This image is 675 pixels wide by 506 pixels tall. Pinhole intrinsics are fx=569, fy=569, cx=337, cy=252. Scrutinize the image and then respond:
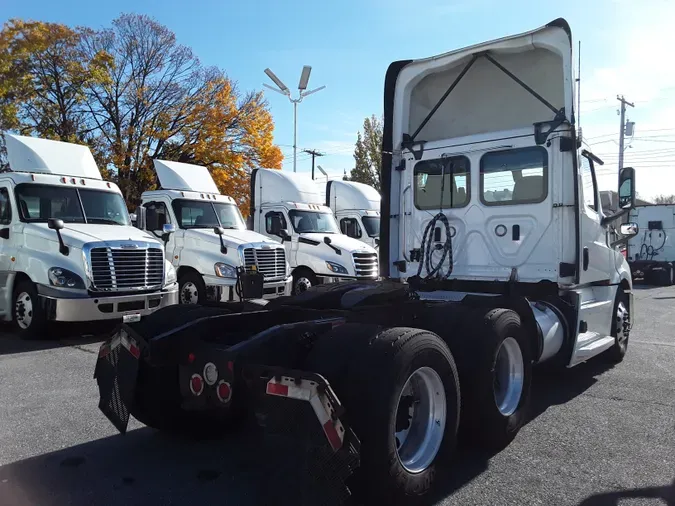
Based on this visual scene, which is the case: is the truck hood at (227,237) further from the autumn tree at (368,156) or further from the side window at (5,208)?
the autumn tree at (368,156)

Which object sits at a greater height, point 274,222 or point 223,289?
point 274,222

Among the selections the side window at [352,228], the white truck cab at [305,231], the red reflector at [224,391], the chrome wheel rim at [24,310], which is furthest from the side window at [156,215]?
the red reflector at [224,391]

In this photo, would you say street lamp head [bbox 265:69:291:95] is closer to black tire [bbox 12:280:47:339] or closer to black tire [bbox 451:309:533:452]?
black tire [bbox 12:280:47:339]

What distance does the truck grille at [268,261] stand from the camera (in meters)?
11.7

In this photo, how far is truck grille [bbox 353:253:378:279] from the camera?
13.9 m

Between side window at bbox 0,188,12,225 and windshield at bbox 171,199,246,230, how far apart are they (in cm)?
340

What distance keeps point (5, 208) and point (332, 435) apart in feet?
29.1

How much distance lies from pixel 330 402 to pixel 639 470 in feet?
8.17

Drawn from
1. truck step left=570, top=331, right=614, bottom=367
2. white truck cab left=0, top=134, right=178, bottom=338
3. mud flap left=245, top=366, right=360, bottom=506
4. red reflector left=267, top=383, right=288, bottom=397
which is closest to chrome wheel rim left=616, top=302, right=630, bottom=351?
truck step left=570, top=331, right=614, bottom=367

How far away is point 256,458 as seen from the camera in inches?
162

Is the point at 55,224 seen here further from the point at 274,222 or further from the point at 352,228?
the point at 352,228

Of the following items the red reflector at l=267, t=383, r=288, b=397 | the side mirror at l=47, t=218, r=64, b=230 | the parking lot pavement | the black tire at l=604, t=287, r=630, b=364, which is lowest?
the parking lot pavement

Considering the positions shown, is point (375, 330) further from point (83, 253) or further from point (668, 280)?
point (668, 280)

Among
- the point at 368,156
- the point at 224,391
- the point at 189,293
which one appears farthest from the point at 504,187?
the point at 368,156
